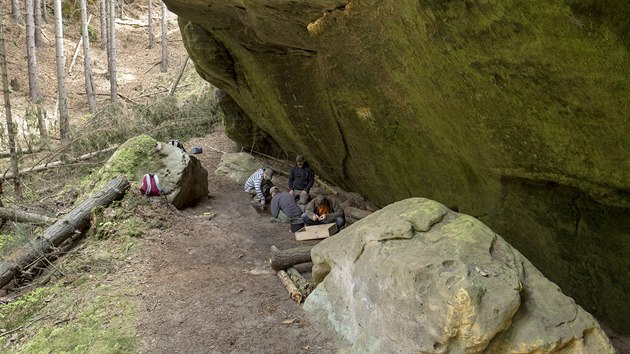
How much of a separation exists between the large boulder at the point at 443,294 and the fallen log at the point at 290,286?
3.57ft

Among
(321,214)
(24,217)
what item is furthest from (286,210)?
(24,217)

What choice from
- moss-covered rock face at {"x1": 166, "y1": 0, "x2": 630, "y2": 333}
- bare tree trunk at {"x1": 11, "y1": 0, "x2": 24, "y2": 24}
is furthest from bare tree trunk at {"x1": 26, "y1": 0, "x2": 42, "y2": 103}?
moss-covered rock face at {"x1": 166, "y1": 0, "x2": 630, "y2": 333}

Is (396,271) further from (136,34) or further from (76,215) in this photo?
(136,34)

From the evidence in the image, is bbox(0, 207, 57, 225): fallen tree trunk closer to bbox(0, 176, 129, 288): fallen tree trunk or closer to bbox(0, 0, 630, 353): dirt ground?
bbox(0, 176, 129, 288): fallen tree trunk

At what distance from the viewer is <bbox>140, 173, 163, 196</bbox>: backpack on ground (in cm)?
1045

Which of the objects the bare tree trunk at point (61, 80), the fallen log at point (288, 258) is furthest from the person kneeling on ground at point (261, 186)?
the bare tree trunk at point (61, 80)

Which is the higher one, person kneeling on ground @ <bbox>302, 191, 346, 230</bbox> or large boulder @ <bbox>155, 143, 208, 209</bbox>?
person kneeling on ground @ <bbox>302, 191, 346, 230</bbox>

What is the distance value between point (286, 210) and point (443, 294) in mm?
6132

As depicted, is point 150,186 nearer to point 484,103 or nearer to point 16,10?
point 484,103

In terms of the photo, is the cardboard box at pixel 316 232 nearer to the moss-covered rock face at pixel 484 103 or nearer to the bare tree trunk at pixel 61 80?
the moss-covered rock face at pixel 484 103

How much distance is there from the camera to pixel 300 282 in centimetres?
772

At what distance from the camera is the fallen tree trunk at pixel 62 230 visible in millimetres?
8617

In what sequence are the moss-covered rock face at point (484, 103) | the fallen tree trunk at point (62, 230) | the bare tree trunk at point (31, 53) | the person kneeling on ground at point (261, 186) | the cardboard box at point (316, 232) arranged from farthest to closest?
the bare tree trunk at point (31, 53) < the person kneeling on ground at point (261, 186) < the cardboard box at point (316, 232) < the fallen tree trunk at point (62, 230) < the moss-covered rock face at point (484, 103)

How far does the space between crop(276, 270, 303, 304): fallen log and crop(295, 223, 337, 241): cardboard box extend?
1.66 m
